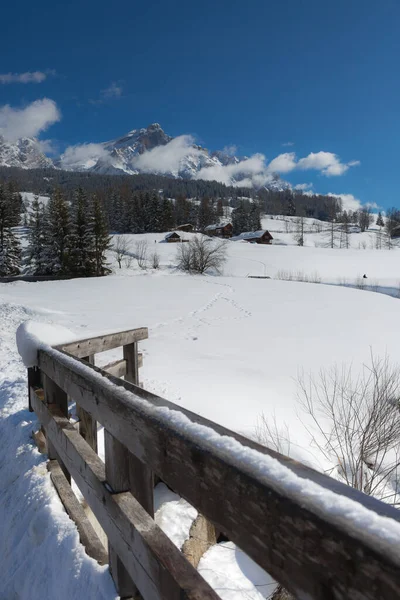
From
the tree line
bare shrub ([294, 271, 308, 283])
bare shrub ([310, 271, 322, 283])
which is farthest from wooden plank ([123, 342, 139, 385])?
bare shrub ([294, 271, 308, 283])

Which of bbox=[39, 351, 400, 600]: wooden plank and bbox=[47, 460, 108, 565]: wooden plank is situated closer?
bbox=[39, 351, 400, 600]: wooden plank

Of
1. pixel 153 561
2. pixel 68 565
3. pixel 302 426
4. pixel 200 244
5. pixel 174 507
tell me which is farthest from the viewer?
pixel 200 244

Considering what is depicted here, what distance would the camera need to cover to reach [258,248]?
61.5m

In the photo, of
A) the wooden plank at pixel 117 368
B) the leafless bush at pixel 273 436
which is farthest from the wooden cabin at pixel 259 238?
the wooden plank at pixel 117 368

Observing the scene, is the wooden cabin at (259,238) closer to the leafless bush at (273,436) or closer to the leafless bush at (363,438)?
the leafless bush at (363,438)

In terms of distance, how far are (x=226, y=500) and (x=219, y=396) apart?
19.0 feet

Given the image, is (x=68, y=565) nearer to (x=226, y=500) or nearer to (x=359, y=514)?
(x=226, y=500)

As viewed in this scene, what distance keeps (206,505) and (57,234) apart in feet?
133

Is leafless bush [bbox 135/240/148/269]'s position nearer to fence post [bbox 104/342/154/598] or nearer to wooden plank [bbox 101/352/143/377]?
wooden plank [bbox 101/352/143/377]

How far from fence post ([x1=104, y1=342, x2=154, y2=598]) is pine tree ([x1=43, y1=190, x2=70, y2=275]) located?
38567 mm

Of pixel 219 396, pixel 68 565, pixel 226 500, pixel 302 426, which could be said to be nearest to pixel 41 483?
pixel 68 565

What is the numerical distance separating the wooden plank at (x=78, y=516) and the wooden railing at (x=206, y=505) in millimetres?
11

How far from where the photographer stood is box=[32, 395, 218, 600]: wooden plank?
4.15ft

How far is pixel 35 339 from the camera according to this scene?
3572 mm
